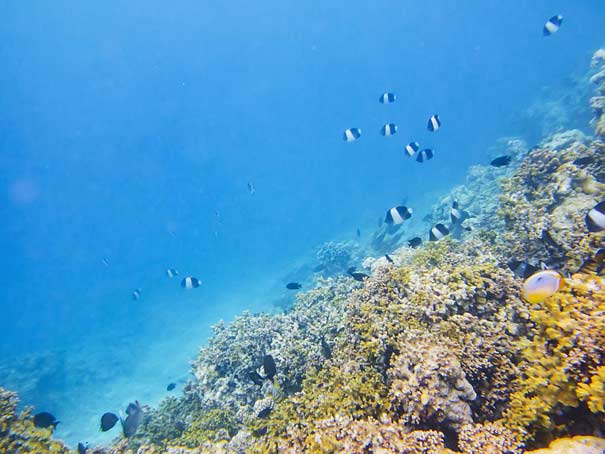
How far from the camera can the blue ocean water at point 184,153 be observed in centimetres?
2991

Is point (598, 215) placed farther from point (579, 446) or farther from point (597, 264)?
point (579, 446)

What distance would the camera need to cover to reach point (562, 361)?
2.93 metres

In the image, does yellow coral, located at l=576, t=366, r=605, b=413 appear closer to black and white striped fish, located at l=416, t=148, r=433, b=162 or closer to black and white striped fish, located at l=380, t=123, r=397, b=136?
black and white striped fish, located at l=416, t=148, r=433, b=162

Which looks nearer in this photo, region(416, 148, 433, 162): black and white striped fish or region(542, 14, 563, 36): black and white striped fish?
region(416, 148, 433, 162): black and white striped fish

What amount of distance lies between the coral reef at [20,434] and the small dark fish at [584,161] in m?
12.1

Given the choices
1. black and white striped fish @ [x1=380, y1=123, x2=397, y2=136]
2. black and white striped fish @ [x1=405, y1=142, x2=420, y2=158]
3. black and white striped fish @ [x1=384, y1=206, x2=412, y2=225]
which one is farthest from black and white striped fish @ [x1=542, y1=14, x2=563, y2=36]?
black and white striped fish @ [x1=384, y1=206, x2=412, y2=225]

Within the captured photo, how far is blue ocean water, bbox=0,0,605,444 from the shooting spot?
29906 millimetres

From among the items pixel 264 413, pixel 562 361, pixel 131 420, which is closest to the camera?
pixel 562 361

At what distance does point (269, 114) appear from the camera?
159500 mm

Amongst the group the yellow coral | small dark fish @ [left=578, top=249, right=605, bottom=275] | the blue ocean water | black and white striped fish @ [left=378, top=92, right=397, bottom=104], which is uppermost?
the blue ocean water

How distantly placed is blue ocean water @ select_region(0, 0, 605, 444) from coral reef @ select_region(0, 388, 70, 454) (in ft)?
32.4

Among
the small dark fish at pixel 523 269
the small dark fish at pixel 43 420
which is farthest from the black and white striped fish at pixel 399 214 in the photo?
the small dark fish at pixel 43 420

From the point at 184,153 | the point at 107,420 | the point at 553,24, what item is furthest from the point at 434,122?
the point at 184,153

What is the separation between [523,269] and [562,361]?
8.17 ft
